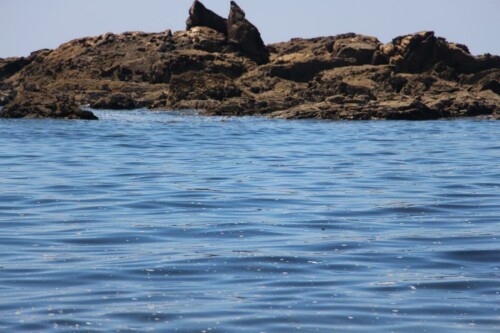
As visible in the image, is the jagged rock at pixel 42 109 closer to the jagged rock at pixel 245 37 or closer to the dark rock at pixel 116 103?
the dark rock at pixel 116 103

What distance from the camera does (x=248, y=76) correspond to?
194ft

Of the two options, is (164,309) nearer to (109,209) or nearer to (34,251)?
(34,251)

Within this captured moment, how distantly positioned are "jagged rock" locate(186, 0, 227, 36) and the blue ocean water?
47643 millimetres

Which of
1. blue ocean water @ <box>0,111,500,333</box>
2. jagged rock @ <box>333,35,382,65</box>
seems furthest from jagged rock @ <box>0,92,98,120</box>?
jagged rock @ <box>333,35,382,65</box>

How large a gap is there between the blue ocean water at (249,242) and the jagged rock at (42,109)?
1488cm

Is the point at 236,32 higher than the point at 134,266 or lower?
higher

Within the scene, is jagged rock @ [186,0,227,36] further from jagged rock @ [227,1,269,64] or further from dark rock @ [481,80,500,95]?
dark rock @ [481,80,500,95]

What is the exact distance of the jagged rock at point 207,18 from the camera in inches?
2712

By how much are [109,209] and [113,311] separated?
5800mm

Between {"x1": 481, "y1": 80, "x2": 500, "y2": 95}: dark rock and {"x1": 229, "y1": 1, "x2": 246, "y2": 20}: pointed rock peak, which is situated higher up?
{"x1": 229, "y1": 1, "x2": 246, "y2": 20}: pointed rock peak

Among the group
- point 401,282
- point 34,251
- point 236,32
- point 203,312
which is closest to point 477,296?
point 401,282

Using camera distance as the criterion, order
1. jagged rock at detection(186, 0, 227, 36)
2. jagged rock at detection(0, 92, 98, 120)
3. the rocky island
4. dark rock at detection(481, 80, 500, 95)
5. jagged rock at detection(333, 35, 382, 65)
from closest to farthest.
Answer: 1. jagged rock at detection(0, 92, 98, 120)
2. the rocky island
3. dark rock at detection(481, 80, 500, 95)
4. jagged rock at detection(333, 35, 382, 65)
5. jagged rock at detection(186, 0, 227, 36)

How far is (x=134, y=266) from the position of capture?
348 inches

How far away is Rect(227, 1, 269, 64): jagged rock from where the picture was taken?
6581 centimetres
